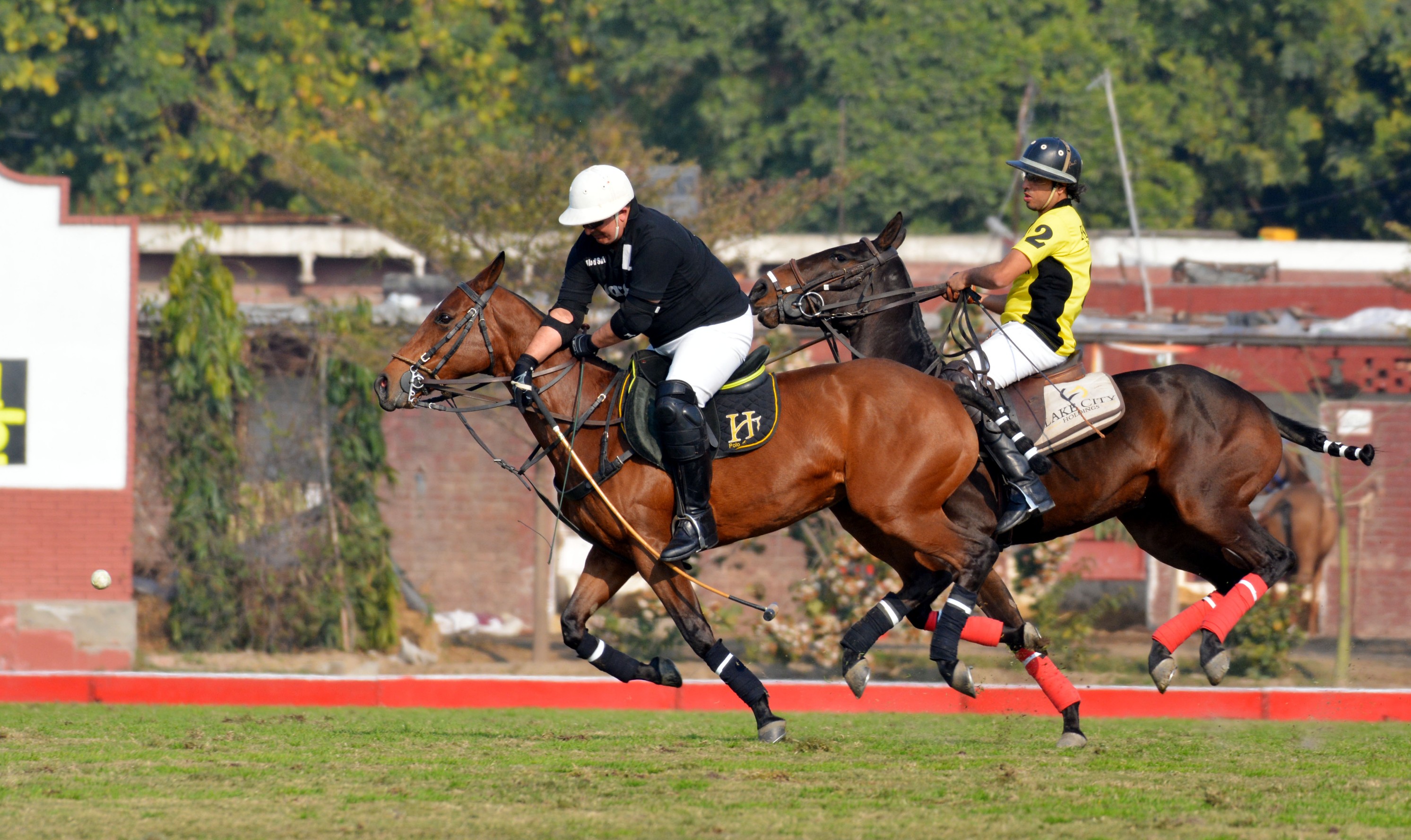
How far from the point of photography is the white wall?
1565 centimetres

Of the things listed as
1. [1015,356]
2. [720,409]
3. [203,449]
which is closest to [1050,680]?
[1015,356]

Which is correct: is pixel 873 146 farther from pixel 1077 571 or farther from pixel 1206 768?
pixel 1206 768

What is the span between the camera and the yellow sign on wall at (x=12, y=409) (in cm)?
1558

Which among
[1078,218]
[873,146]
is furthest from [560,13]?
[1078,218]

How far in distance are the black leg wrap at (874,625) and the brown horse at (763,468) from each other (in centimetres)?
10

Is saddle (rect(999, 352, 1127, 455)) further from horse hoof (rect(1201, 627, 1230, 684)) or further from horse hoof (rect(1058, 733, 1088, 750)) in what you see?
horse hoof (rect(1058, 733, 1088, 750))

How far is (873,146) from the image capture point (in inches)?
1312

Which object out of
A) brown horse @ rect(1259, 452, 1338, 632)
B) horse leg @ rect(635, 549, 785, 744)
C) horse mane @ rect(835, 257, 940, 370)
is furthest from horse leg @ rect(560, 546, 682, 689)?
brown horse @ rect(1259, 452, 1338, 632)

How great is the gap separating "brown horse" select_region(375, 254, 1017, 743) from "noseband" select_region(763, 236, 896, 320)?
0.50 metres

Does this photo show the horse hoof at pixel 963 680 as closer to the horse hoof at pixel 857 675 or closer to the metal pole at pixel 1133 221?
the horse hoof at pixel 857 675

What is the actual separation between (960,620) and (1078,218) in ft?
7.34

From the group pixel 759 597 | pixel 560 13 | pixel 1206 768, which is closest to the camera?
pixel 1206 768

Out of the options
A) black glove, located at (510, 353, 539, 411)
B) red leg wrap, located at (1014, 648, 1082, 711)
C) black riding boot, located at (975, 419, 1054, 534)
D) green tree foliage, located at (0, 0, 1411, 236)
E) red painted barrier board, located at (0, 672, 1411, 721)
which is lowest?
red painted barrier board, located at (0, 672, 1411, 721)

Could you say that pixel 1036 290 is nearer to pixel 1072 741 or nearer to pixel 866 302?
pixel 866 302
